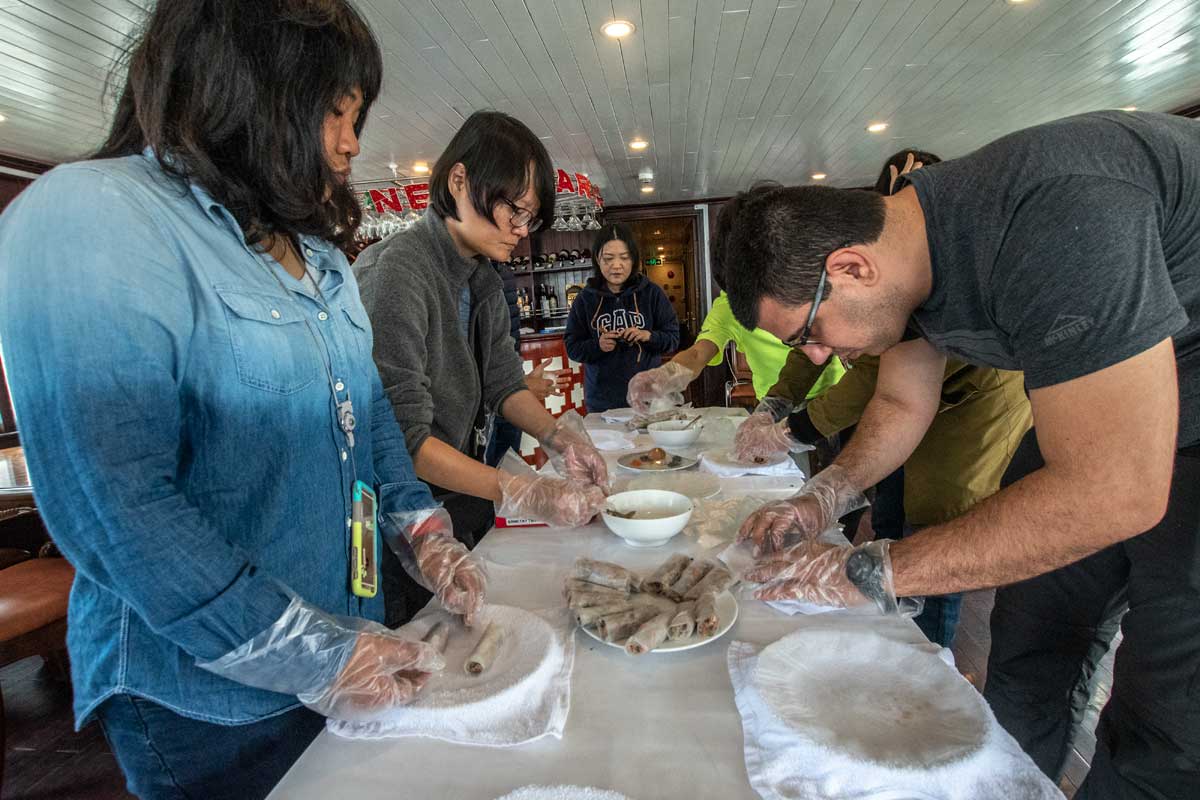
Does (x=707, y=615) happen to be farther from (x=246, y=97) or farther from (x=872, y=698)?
(x=246, y=97)

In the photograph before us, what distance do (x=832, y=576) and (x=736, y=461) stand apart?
103 cm

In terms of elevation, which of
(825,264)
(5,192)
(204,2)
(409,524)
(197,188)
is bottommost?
(409,524)

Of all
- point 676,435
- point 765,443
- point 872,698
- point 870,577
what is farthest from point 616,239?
point 872,698

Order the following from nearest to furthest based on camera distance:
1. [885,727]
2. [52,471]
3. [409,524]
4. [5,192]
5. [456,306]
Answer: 1. [52,471]
2. [885,727]
3. [409,524]
4. [456,306]
5. [5,192]

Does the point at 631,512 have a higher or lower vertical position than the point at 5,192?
lower

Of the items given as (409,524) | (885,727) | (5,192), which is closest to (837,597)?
(885,727)

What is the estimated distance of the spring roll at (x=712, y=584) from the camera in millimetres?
1065

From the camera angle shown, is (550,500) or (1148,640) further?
(550,500)

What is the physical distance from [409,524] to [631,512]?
0.56 m

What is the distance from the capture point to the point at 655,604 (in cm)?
108

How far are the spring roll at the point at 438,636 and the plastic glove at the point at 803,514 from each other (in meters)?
0.69

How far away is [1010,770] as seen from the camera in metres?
0.68

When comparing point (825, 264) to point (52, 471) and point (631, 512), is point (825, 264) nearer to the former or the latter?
point (631, 512)

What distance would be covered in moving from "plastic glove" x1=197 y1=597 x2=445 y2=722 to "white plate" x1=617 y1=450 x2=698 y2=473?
124cm
